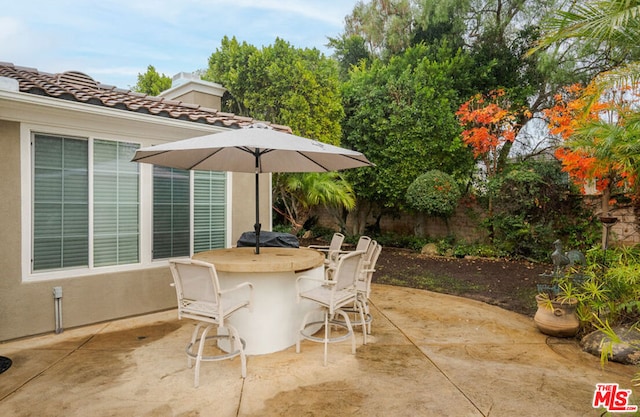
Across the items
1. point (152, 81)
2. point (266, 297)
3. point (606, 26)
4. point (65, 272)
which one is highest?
point (152, 81)

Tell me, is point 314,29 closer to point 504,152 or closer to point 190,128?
point 504,152

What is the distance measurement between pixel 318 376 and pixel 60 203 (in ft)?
13.0

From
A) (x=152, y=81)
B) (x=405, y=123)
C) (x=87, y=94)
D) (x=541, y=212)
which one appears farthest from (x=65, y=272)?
(x=152, y=81)

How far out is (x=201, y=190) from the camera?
6.27 m

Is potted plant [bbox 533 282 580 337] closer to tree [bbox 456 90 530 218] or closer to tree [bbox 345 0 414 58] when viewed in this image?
tree [bbox 456 90 530 218]

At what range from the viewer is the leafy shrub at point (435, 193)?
1077 centimetres

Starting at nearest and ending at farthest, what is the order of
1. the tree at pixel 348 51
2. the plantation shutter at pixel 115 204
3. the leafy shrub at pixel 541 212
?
the plantation shutter at pixel 115 204 → the leafy shrub at pixel 541 212 → the tree at pixel 348 51

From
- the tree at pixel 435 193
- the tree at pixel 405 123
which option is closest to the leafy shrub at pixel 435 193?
the tree at pixel 435 193

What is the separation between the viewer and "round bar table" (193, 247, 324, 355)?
409 cm

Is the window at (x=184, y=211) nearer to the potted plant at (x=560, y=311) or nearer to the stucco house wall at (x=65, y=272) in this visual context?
the stucco house wall at (x=65, y=272)

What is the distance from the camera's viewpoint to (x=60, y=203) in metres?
4.90

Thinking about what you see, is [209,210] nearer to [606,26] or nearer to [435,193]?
[606,26]

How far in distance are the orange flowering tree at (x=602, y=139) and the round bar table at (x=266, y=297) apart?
15.7 feet

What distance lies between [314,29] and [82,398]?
1865cm
